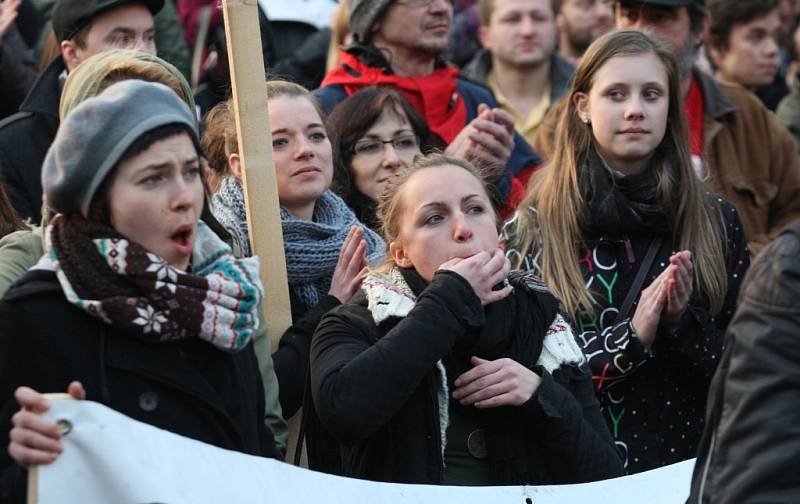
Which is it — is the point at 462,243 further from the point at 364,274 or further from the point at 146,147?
the point at 146,147

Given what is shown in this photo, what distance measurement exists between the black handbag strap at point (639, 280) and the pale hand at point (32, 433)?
2.45 meters

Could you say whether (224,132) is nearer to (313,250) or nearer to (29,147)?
(313,250)

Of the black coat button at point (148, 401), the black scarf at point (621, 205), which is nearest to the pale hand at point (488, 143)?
the black scarf at point (621, 205)

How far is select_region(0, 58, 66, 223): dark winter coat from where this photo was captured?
5695 millimetres

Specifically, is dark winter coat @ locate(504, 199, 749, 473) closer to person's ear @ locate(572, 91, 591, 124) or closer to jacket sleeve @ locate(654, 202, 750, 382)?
jacket sleeve @ locate(654, 202, 750, 382)

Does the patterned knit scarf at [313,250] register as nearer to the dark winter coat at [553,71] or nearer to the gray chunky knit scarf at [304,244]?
the gray chunky knit scarf at [304,244]

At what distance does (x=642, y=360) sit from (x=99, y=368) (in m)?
2.15

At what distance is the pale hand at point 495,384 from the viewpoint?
4.13 meters

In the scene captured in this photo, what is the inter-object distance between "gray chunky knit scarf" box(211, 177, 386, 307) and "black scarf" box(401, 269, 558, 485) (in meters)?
0.79

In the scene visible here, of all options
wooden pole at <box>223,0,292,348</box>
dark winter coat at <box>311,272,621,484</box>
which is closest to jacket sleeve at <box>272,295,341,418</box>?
wooden pole at <box>223,0,292,348</box>

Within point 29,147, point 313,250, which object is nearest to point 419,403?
point 313,250

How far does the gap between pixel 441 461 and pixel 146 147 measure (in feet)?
3.95

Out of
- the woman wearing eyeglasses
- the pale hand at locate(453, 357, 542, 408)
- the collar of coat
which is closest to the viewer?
the pale hand at locate(453, 357, 542, 408)

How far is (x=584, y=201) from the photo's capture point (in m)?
5.40
